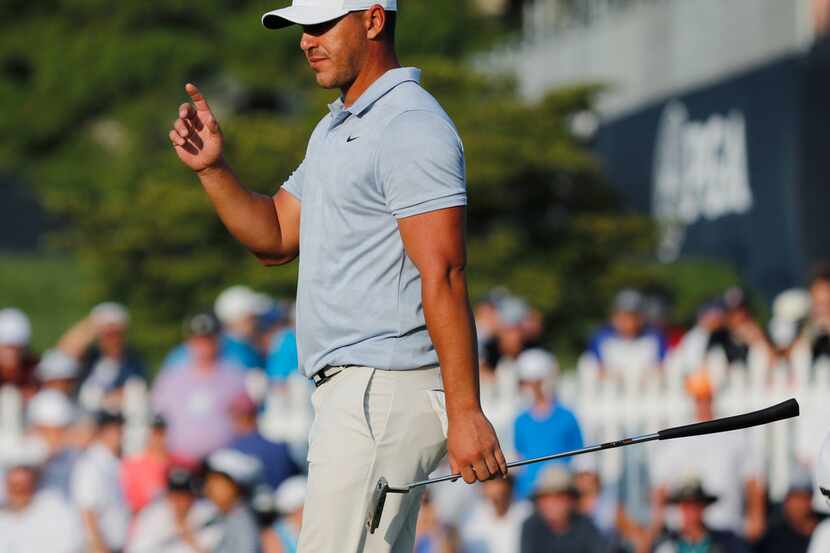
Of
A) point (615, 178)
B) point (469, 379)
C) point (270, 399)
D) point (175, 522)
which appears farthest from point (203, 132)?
point (615, 178)

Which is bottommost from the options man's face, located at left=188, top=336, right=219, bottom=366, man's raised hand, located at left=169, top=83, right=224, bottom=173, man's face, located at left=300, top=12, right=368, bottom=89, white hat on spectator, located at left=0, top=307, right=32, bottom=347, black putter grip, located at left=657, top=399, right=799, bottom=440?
black putter grip, located at left=657, top=399, right=799, bottom=440

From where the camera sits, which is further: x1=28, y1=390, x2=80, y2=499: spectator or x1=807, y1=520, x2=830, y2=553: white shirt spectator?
x1=28, y1=390, x2=80, y2=499: spectator

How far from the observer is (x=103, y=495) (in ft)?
30.1

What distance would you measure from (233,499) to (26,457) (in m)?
1.14

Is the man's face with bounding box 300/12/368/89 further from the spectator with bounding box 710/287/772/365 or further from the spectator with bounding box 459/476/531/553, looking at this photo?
the spectator with bounding box 710/287/772/365

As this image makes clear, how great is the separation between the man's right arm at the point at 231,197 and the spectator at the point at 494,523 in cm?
476

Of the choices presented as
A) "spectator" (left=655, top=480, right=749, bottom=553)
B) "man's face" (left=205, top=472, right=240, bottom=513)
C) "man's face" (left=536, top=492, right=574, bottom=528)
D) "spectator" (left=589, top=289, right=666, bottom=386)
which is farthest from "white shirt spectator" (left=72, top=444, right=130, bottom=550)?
"spectator" (left=589, top=289, right=666, bottom=386)

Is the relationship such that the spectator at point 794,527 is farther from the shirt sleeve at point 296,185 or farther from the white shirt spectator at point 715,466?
the shirt sleeve at point 296,185

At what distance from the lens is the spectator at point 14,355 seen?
→ 35.1 ft

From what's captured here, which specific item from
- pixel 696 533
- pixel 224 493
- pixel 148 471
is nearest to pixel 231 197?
pixel 224 493

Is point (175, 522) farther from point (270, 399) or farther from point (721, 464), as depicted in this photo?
point (721, 464)

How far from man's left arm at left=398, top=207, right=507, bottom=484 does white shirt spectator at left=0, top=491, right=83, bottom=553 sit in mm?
5120

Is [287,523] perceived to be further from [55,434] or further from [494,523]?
[55,434]

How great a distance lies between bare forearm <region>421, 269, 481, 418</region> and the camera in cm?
407
